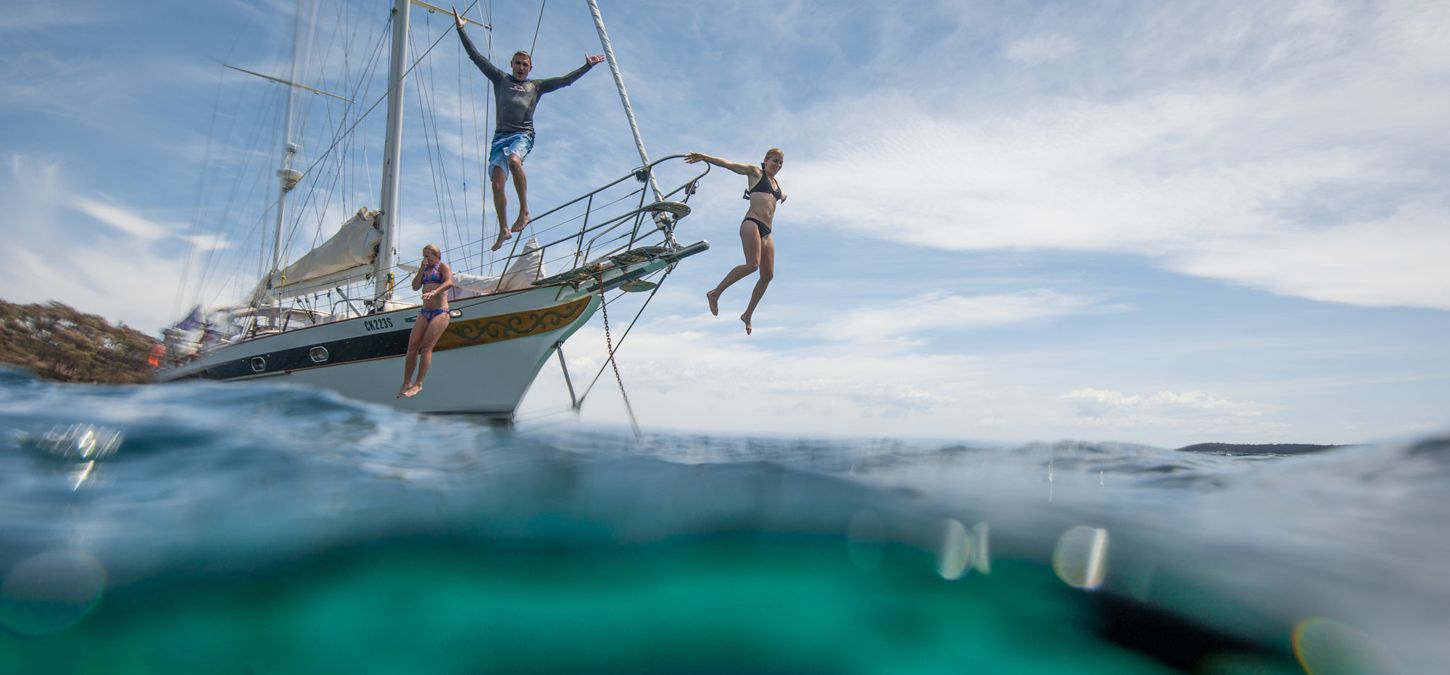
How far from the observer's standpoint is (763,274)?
8.75 m

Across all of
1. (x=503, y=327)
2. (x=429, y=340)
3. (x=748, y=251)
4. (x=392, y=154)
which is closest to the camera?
(x=748, y=251)

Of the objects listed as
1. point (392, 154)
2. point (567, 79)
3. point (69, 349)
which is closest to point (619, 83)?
point (567, 79)

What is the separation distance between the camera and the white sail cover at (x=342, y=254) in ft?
59.5

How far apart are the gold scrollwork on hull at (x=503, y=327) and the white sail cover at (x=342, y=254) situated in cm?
568

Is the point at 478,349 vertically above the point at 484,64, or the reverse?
the point at 484,64

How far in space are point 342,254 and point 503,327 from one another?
7.98 metres

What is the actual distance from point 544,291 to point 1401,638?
12.8 meters

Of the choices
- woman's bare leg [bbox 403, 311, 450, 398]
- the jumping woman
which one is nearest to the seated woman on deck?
woman's bare leg [bbox 403, 311, 450, 398]

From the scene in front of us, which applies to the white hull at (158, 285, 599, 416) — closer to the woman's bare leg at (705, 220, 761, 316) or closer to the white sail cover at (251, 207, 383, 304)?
the white sail cover at (251, 207, 383, 304)

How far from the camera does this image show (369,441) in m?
6.19

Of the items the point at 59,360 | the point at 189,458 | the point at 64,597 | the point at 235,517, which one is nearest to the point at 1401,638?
the point at 235,517

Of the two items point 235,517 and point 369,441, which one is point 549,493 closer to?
point 235,517

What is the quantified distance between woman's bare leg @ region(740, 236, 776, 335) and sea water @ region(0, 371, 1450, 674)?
4347mm

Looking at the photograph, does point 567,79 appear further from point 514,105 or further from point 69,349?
point 69,349
